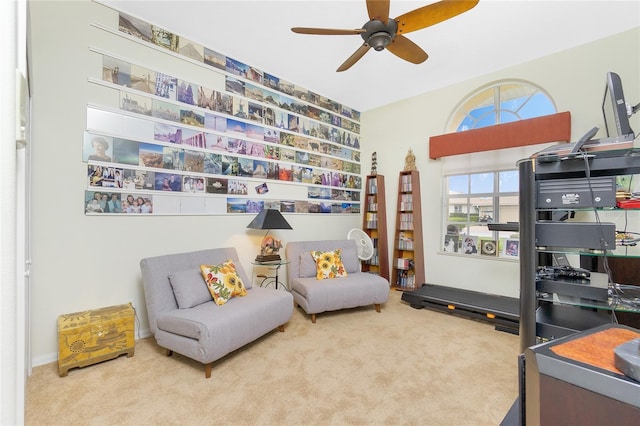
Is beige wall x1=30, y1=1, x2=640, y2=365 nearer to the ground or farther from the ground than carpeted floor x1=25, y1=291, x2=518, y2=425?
farther from the ground

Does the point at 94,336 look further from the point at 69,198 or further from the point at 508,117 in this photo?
the point at 508,117

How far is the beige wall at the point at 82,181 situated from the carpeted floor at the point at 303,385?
0.63 m

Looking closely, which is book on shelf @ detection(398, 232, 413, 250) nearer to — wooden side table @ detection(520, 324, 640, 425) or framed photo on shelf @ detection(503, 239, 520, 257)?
framed photo on shelf @ detection(503, 239, 520, 257)

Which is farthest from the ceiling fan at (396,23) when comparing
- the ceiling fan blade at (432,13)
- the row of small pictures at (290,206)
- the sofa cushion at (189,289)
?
the sofa cushion at (189,289)

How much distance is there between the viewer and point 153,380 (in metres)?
2.02

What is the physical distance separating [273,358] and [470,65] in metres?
4.05

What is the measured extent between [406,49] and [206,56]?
7.25 ft

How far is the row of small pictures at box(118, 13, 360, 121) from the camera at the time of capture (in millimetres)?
2727

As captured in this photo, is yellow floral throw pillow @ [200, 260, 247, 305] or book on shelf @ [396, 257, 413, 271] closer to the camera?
yellow floral throw pillow @ [200, 260, 247, 305]

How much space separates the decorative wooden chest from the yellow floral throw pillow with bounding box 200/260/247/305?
2.08 feet

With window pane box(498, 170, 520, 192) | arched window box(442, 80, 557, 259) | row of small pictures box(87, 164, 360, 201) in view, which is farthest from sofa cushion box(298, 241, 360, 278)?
window pane box(498, 170, 520, 192)

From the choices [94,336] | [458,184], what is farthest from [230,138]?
[458,184]

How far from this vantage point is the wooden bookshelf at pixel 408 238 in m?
4.26

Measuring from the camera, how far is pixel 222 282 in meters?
2.61
